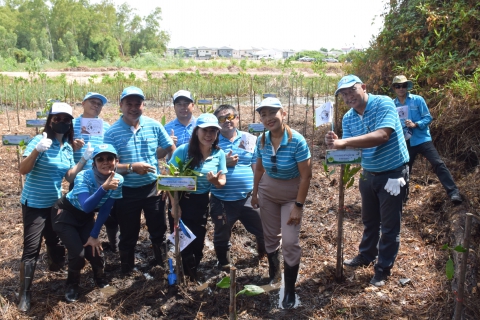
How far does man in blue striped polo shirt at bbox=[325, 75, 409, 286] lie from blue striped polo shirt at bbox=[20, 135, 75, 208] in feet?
7.27

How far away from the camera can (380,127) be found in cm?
321

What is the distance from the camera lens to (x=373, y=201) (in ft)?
11.9

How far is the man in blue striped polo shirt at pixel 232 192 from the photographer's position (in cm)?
376

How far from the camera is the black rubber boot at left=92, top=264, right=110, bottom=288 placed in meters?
3.62

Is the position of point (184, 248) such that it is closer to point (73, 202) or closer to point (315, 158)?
point (73, 202)

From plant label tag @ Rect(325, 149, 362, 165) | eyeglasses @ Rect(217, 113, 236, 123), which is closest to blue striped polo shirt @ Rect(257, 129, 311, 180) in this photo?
plant label tag @ Rect(325, 149, 362, 165)

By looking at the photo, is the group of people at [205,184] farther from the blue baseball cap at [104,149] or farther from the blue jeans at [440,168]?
the blue jeans at [440,168]

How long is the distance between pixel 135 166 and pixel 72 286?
1.16 m

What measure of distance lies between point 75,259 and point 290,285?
180cm

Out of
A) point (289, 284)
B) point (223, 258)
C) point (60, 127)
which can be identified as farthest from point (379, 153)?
point (60, 127)

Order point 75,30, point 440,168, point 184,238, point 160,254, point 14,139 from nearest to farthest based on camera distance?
1. point 184,238
2. point 160,254
3. point 14,139
4. point 440,168
5. point 75,30

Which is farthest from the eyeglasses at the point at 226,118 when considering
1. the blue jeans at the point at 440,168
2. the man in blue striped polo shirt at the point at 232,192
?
the blue jeans at the point at 440,168

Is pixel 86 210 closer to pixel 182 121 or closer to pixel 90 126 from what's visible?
pixel 90 126

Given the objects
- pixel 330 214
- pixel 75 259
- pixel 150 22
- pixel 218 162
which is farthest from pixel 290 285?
pixel 150 22
